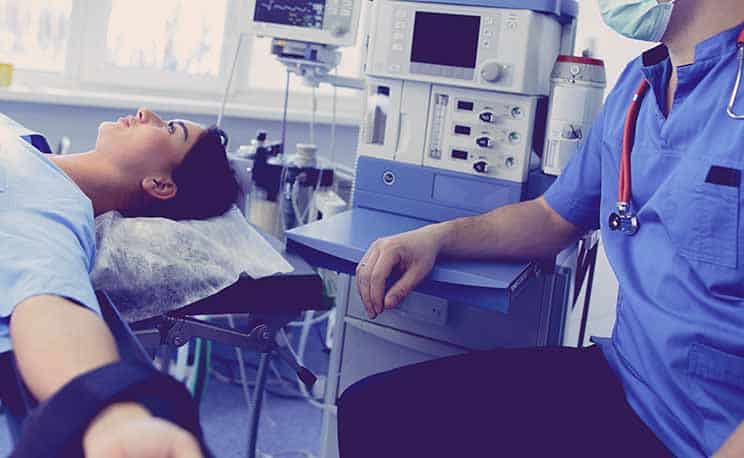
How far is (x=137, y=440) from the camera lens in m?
0.69

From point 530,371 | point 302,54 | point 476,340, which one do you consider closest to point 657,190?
point 530,371

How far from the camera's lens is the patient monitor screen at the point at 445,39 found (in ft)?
5.59

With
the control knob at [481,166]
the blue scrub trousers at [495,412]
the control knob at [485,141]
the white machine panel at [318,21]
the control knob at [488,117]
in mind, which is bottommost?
the blue scrub trousers at [495,412]

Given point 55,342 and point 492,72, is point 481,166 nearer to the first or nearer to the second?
point 492,72

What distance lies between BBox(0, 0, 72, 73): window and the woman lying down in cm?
145

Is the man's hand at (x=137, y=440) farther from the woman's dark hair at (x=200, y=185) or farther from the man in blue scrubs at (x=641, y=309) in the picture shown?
the woman's dark hair at (x=200, y=185)

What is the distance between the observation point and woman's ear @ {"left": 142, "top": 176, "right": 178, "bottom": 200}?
5.18 ft

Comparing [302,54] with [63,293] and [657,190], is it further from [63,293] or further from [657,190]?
[63,293]

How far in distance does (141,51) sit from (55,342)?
239 centimetres

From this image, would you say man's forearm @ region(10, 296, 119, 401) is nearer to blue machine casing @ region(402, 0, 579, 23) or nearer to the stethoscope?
the stethoscope

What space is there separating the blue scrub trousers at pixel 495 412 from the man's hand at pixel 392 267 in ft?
0.43

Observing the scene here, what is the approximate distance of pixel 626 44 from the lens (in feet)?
7.88

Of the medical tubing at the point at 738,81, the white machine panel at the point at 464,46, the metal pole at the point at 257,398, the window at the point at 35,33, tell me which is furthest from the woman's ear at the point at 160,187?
the window at the point at 35,33

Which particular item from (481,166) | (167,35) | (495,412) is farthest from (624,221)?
(167,35)
